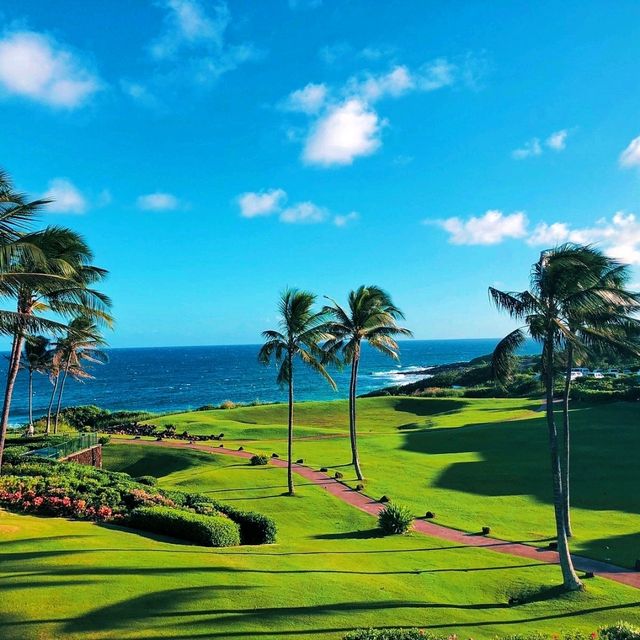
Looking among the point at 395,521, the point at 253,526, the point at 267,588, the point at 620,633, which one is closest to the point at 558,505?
the point at 620,633

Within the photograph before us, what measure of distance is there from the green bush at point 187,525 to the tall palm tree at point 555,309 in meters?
10.3

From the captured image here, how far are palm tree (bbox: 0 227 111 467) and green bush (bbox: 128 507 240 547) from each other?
23.0 ft

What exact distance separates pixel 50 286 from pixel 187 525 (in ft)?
30.2

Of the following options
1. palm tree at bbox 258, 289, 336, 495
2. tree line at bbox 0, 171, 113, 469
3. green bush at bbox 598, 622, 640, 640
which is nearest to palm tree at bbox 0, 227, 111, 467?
tree line at bbox 0, 171, 113, 469

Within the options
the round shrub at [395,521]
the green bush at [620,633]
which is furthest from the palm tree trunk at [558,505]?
the round shrub at [395,521]

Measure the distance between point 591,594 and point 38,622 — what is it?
1377 centimetres

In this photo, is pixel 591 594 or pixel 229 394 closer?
pixel 591 594

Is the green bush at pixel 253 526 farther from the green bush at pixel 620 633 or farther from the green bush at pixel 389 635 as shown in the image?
the green bush at pixel 620 633

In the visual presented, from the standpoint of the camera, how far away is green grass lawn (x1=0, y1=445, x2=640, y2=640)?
30.8 ft

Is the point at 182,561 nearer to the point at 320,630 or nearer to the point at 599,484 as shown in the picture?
the point at 320,630

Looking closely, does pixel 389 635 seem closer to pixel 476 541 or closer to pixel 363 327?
pixel 476 541

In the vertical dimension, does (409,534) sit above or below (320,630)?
below

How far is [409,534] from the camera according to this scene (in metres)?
19.6

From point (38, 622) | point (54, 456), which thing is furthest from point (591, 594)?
point (54, 456)
